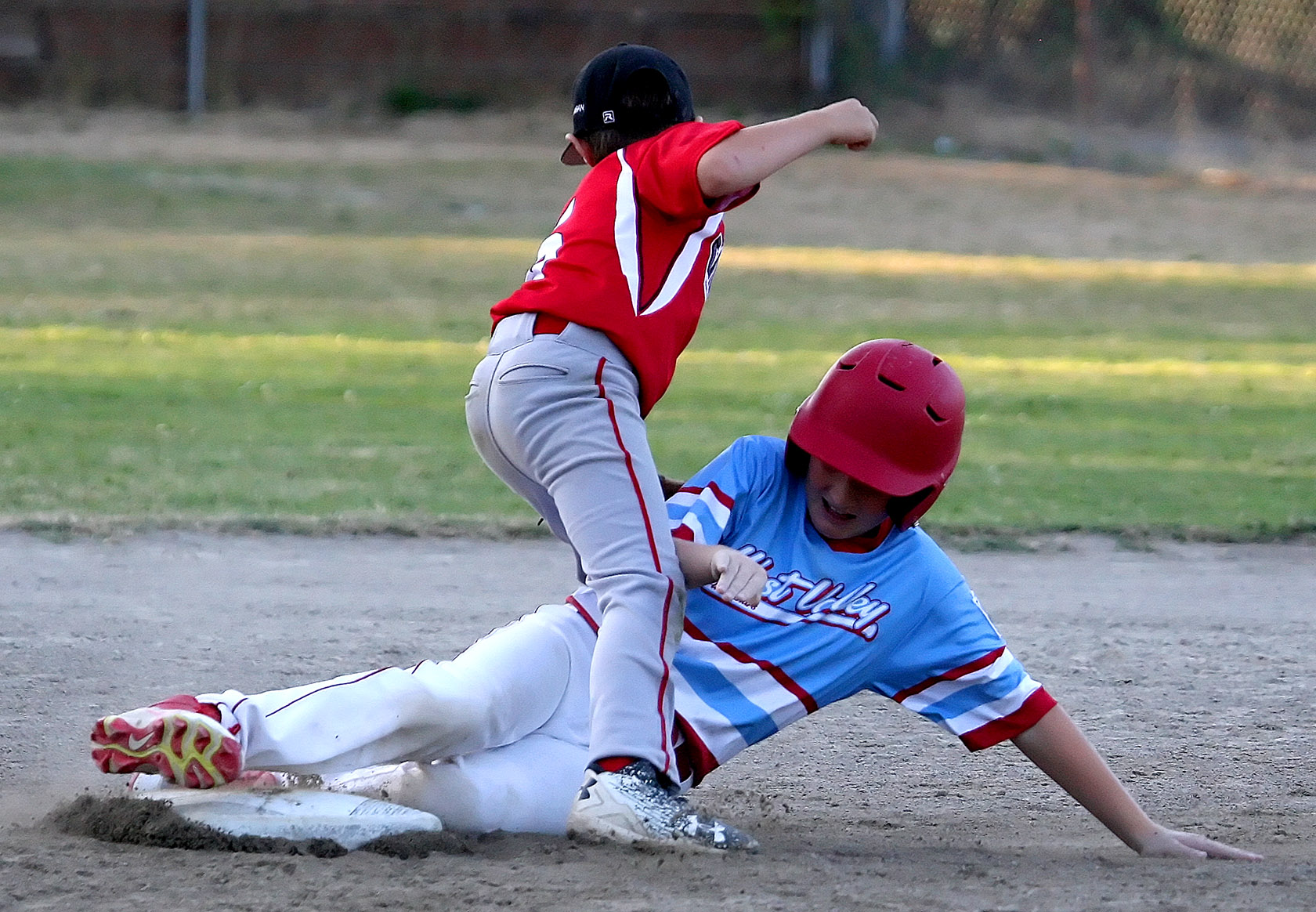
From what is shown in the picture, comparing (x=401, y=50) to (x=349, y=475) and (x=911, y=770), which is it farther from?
(x=911, y=770)

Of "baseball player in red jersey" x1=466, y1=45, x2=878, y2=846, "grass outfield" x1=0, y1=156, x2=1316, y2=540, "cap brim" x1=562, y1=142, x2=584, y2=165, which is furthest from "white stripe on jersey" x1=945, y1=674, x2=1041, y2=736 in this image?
"grass outfield" x1=0, y1=156, x2=1316, y2=540

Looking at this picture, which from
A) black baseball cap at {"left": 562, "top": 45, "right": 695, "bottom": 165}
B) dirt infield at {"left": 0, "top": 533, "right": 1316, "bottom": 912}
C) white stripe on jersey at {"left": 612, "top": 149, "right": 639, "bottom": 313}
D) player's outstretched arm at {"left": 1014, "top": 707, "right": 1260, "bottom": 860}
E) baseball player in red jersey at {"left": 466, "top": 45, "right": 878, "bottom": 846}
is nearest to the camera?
dirt infield at {"left": 0, "top": 533, "right": 1316, "bottom": 912}

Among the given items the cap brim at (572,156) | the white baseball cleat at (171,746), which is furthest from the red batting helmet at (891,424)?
the white baseball cleat at (171,746)

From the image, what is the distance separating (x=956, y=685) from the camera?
9.40 feet

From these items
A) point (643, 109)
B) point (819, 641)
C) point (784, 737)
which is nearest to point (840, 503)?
point (819, 641)

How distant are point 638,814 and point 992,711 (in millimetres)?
643

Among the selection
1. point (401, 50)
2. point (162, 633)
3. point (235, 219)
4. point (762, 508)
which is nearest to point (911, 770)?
point (762, 508)

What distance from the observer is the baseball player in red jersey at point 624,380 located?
267 centimetres

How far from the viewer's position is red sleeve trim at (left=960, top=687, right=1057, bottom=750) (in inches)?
110

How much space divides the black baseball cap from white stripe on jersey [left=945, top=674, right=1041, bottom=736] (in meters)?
1.18

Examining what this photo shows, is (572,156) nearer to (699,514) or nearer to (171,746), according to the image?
(699,514)

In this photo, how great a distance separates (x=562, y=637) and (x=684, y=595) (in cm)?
28

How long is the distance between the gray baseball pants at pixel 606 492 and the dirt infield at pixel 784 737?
23cm

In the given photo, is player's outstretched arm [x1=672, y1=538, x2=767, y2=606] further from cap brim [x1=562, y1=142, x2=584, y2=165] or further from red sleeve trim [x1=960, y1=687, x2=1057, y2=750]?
cap brim [x1=562, y1=142, x2=584, y2=165]
